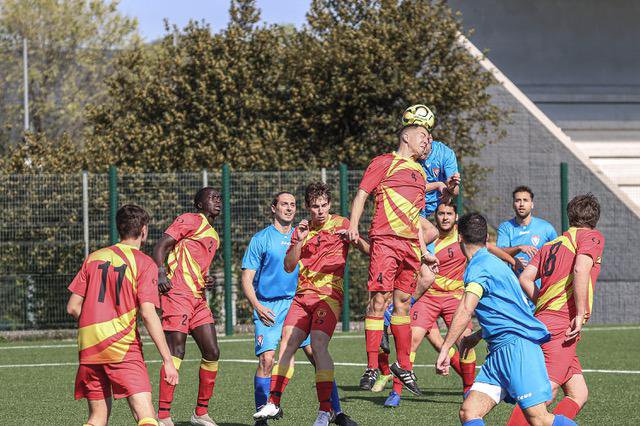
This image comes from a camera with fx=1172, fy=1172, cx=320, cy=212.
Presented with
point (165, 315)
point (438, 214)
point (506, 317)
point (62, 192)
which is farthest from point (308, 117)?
point (506, 317)

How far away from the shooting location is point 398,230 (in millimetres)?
10031

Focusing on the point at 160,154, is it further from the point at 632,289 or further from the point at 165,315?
the point at 165,315

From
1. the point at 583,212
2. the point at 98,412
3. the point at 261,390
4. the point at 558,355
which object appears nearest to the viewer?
the point at 98,412

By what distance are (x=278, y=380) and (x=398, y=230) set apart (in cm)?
166

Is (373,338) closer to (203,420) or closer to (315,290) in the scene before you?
(315,290)

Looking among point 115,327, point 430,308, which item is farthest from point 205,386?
point 430,308

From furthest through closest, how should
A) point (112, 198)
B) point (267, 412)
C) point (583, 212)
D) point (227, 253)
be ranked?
point (227, 253) → point (112, 198) → point (267, 412) → point (583, 212)

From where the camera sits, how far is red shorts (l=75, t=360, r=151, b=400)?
7363 mm

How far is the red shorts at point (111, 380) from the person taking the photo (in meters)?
7.36

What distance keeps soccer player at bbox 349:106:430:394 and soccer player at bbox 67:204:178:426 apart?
2.89 metres

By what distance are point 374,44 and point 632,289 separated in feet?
23.8

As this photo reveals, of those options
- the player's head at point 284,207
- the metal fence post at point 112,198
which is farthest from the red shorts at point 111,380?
the metal fence post at point 112,198

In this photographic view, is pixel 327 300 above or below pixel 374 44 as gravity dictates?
below

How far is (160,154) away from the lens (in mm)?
24656
